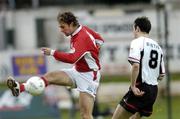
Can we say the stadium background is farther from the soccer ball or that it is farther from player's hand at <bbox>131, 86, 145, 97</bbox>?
player's hand at <bbox>131, 86, 145, 97</bbox>

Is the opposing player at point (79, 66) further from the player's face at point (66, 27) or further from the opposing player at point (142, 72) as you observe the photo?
the opposing player at point (142, 72)

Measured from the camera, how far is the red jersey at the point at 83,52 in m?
14.5

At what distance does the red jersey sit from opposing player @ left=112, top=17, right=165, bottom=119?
0.74 m

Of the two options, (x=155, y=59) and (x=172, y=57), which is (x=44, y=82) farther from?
(x=172, y=57)

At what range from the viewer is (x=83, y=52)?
48.1 feet

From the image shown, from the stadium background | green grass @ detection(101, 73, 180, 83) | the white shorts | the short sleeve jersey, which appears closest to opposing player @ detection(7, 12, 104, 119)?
the white shorts

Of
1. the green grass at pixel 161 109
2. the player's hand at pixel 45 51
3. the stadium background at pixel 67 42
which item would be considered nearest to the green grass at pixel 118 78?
the stadium background at pixel 67 42

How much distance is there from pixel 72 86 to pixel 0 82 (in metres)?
15.6

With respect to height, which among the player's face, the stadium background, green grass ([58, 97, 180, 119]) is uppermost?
the player's face

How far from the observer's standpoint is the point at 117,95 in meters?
28.1

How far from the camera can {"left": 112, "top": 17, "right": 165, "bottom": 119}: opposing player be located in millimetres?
14227

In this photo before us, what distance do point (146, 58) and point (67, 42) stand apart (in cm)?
1624

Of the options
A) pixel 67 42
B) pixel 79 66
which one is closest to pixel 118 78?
pixel 67 42

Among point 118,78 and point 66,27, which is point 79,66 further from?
point 118,78
